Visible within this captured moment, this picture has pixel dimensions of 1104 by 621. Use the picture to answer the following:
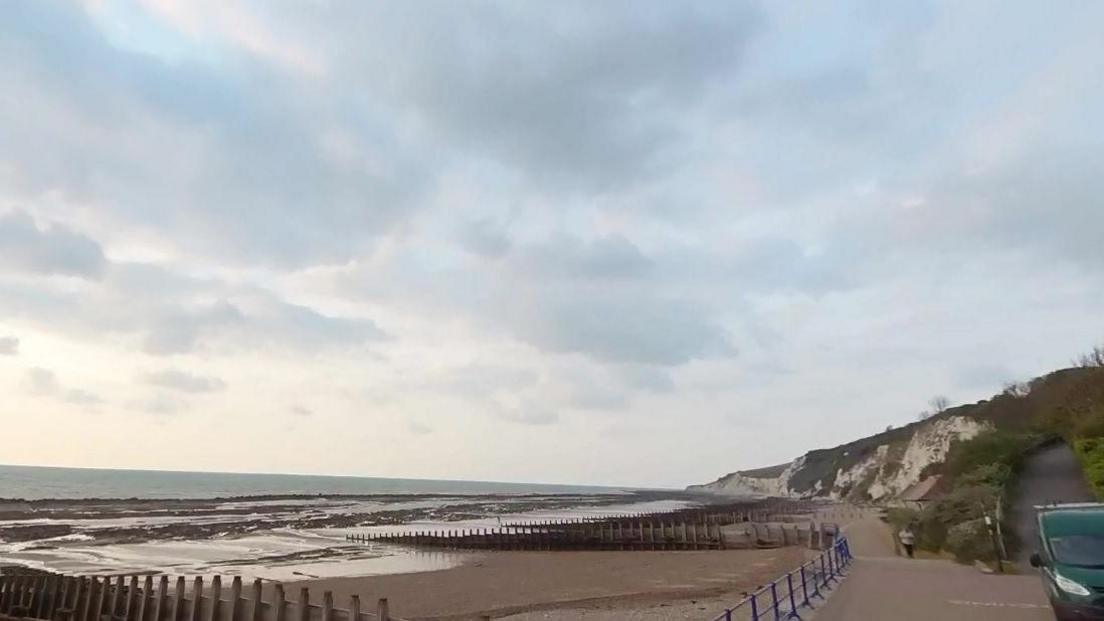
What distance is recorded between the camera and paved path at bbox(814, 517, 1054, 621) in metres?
14.7

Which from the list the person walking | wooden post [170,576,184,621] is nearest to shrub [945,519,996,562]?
the person walking

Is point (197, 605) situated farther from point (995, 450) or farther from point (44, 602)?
point (995, 450)

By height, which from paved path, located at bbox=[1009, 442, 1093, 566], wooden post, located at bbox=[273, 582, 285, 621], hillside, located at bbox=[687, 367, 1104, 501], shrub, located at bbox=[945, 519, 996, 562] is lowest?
wooden post, located at bbox=[273, 582, 285, 621]

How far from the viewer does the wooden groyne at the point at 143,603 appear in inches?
582

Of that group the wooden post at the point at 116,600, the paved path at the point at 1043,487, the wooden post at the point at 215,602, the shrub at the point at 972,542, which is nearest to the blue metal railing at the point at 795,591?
the shrub at the point at 972,542

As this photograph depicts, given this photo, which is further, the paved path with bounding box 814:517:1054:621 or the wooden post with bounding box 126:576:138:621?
the wooden post with bounding box 126:576:138:621

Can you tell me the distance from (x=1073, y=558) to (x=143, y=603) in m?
20.0

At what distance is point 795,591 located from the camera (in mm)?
17656

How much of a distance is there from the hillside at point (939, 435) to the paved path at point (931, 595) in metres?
14.0

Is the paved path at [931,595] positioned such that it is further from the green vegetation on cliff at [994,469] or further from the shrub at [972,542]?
the green vegetation on cliff at [994,469]

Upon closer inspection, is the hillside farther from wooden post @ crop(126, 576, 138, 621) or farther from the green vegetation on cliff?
wooden post @ crop(126, 576, 138, 621)

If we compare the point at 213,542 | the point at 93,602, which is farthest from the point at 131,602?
the point at 213,542

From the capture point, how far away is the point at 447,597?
26.7 meters

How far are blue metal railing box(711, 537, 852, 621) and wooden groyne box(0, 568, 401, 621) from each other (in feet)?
23.2
